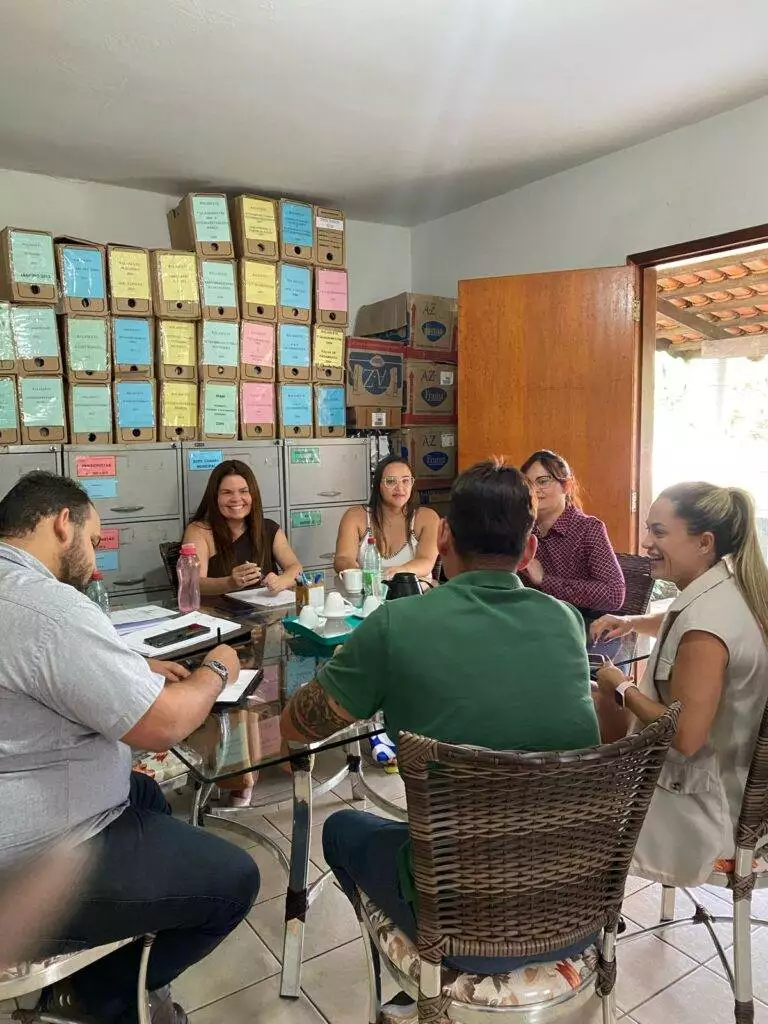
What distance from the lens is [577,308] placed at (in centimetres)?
358

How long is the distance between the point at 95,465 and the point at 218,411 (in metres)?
0.66

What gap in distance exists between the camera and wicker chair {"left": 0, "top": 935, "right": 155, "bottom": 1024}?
1.18 m

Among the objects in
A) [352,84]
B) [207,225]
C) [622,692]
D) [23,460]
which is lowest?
[622,692]

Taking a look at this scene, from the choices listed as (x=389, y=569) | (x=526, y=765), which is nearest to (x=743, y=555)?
(x=526, y=765)

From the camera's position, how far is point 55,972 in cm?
122

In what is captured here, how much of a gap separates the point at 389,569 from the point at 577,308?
5.54 ft

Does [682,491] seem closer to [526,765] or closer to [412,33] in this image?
[526,765]

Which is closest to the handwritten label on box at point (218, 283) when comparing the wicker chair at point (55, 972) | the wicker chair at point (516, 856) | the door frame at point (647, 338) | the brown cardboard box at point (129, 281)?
the brown cardboard box at point (129, 281)

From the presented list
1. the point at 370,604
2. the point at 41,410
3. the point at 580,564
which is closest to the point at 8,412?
the point at 41,410

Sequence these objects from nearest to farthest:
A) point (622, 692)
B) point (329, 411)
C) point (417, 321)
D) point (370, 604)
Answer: point (622, 692) → point (370, 604) → point (329, 411) → point (417, 321)

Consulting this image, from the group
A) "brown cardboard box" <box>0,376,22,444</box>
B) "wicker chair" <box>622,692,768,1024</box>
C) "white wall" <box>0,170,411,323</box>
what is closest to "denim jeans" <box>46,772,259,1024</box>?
"wicker chair" <box>622,692,768,1024</box>

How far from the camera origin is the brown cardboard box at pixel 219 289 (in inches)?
139

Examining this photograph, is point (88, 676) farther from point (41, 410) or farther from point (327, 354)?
point (327, 354)

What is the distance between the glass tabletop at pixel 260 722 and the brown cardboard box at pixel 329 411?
6.53 feet
